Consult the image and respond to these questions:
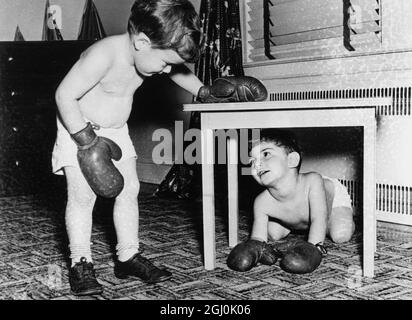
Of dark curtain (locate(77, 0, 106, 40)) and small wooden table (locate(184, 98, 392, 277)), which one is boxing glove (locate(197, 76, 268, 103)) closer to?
small wooden table (locate(184, 98, 392, 277))

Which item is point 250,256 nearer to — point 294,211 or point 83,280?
point 294,211

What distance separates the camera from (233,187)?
192cm

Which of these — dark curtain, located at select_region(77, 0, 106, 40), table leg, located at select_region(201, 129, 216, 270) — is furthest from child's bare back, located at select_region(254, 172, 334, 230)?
dark curtain, located at select_region(77, 0, 106, 40)

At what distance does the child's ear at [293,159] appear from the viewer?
5.64 feet

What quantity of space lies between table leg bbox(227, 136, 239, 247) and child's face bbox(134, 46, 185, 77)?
52 cm

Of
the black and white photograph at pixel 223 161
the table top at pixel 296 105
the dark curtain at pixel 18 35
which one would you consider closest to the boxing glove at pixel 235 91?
the black and white photograph at pixel 223 161

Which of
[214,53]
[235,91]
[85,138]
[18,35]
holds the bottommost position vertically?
[85,138]

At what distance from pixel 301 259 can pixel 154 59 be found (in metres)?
0.68

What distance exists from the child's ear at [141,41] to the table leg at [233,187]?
59 cm

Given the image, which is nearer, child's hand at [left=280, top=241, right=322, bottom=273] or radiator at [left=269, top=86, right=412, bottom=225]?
child's hand at [left=280, top=241, right=322, bottom=273]

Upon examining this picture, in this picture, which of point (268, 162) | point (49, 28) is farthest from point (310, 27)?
point (49, 28)

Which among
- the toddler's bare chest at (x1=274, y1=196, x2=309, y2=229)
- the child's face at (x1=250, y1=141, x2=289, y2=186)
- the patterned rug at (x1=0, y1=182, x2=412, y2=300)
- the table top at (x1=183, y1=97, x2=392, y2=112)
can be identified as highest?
the table top at (x1=183, y1=97, x2=392, y2=112)

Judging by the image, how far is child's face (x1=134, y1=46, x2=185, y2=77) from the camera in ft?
4.69

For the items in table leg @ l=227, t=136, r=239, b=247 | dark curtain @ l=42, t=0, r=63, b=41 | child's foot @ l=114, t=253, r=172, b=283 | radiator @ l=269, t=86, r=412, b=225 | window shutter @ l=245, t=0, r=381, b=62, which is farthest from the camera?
dark curtain @ l=42, t=0, r=63, b=41
